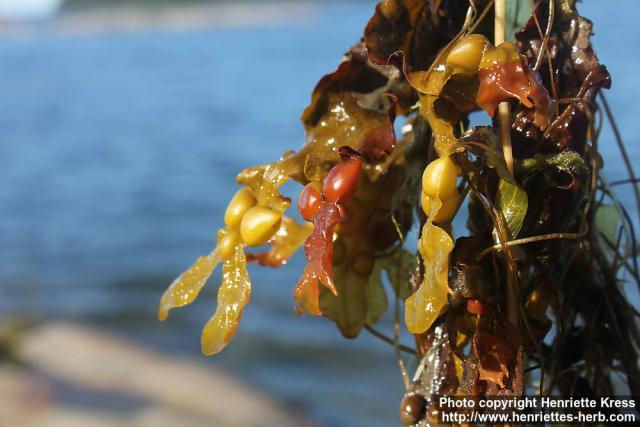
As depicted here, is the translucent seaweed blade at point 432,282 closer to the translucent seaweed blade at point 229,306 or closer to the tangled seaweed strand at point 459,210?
the tangled seaweed strand at point 459,210

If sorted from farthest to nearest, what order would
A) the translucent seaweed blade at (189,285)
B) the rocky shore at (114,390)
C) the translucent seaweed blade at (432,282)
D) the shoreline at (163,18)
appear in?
the shoreline at (163,18)
the rocky shore at (114,390)
the translucent seaweed blade at (189,285)
the translucent seaweed blade at (432,282)

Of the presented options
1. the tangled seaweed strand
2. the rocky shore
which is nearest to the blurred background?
the rocky shore

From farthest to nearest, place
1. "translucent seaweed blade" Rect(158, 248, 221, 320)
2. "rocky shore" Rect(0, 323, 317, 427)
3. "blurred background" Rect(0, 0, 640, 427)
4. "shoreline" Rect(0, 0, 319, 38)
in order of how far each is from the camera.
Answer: "shoreline" Rect(0, 0, 319, 38)
"blurred background" Rect(0, 0, 640, 427)
"rocky shore" Rect(0, 323, 317, 427)
"translucent seaweed blade" Rect(158, 248, 221, 320)

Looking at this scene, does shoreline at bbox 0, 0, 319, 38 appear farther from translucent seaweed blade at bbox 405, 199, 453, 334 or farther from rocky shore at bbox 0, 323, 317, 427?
translucent seaweed blade at bbox 405, 199, 453, 334

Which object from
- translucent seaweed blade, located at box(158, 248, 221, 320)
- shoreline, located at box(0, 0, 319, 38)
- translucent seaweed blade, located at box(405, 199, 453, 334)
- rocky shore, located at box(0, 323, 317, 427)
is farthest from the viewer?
shoreline, located at box(0, 0, 319, 38)

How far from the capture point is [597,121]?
0.82m

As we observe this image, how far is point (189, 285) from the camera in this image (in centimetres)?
81

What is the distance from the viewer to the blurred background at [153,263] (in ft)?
12.3

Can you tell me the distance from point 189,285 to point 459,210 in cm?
31

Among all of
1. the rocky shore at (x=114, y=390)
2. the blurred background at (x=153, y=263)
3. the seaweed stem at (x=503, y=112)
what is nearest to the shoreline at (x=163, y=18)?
the blurred background at (x=153, y=263)

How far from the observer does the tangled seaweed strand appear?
0.64 metres

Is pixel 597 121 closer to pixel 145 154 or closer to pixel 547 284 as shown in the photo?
pixel 547 284

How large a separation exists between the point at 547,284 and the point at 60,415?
328 cm

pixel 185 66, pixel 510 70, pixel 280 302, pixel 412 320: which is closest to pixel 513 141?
pixel 510 70
